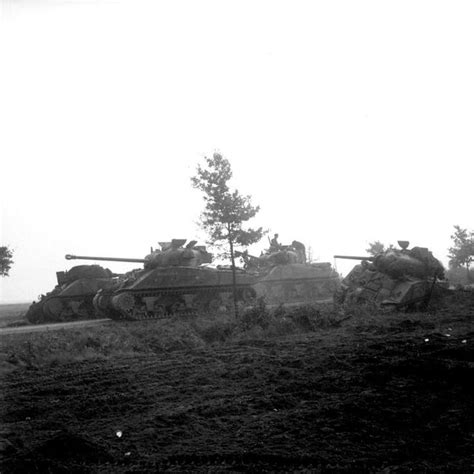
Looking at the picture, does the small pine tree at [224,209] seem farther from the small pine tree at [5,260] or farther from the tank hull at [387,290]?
the small pine tree at [5,260]

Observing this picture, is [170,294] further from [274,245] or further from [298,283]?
[274,245]

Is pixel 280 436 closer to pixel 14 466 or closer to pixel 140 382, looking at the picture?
pixel 14 466

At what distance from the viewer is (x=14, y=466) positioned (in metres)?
3.75

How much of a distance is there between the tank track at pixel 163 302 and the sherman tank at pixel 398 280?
4.79 m

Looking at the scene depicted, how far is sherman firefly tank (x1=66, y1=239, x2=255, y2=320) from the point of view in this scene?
723 inches

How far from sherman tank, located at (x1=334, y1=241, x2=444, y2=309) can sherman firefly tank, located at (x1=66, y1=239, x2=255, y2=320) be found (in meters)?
4.92

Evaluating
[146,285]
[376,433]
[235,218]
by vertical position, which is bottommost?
[376,433]

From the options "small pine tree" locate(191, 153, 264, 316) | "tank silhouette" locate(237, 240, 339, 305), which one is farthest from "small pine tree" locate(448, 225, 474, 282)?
"small pine tree" locate(191, 153, 264, 316)

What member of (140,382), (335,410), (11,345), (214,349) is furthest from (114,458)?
(11,345)

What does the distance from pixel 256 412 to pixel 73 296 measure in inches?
735

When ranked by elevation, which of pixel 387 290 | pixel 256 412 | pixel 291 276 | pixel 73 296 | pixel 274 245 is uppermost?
pixel 274 245

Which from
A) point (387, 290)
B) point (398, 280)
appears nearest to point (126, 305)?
point (387, 290)

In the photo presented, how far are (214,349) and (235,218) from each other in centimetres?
982

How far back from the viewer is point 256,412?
5.00m
